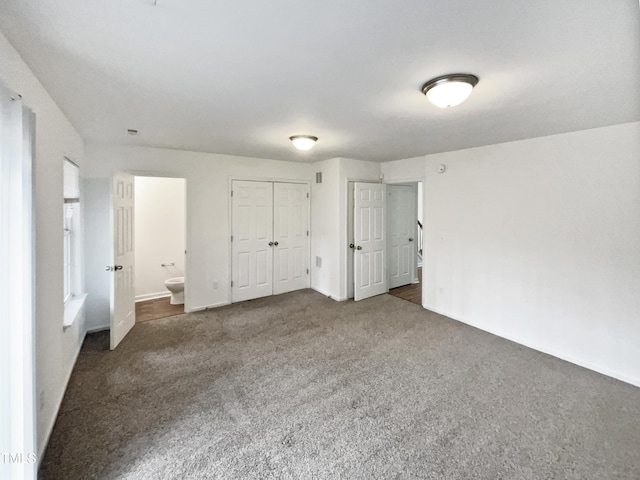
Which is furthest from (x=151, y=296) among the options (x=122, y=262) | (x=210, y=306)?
(x=122, y=262)

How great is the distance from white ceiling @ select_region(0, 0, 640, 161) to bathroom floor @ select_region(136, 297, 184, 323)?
8.70 feet

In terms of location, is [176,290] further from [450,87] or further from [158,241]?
[450,87]

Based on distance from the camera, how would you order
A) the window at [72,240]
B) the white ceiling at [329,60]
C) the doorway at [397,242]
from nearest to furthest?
the white ceiling at [329,60] → the window at [72,240] → the doorway at [397,242]

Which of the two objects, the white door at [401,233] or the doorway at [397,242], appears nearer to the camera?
the doorway at [397,242]

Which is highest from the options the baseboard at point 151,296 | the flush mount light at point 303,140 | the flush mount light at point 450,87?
the flush mount light at point 303,140

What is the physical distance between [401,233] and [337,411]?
161 inches

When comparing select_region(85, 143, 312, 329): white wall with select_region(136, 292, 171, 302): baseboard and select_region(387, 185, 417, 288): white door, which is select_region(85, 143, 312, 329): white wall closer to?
select_region(136, 292, 171, 302): baseboard

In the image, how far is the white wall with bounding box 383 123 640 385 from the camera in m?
2.75

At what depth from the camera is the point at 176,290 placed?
4.79m

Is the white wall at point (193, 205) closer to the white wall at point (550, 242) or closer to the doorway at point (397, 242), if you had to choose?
the doorway at point (397, 242)

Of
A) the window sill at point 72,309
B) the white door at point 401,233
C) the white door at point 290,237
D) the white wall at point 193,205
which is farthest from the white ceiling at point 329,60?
the white door at point 401,233

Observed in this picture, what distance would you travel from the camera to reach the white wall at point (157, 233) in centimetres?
502

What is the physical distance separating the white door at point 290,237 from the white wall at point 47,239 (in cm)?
300

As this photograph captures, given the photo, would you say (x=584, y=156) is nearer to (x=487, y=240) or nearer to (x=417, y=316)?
(x=487, y=240)
